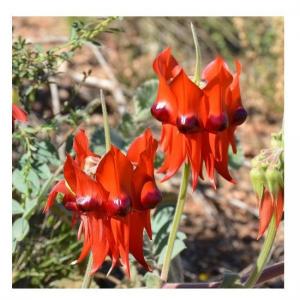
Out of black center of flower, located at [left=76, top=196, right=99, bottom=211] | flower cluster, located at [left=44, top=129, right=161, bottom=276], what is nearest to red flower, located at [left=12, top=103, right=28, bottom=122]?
flower cluster, located at [left=44, top=129, right=161, bottom=276]

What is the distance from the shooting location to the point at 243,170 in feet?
8.77

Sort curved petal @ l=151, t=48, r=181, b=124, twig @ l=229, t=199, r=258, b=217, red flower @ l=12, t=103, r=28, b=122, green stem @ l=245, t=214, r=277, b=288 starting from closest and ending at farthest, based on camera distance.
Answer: curved petal @ l=151, t=48, r=181, b=124 → green stem @ l=245, t=214, r=277, b=288 → red flower @ l=12, t=103, r=28, b=122 → twig @ l=229, t=199, r=258, b=217

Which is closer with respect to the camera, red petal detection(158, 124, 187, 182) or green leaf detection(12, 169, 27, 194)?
red petal detection(158, 124, 187, 182)

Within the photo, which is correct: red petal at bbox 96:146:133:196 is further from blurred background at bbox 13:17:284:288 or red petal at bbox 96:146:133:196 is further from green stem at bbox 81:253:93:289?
→ blurred background at bbox 13:17:284:288

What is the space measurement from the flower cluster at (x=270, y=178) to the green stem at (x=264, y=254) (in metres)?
0.02

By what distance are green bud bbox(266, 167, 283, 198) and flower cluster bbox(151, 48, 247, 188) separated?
0.08 m

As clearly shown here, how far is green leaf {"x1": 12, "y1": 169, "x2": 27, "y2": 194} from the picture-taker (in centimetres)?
179

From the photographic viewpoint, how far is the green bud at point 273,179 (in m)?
1.52

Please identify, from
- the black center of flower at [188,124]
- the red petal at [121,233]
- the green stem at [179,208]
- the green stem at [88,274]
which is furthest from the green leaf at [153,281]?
the black center of flower at [188,124]

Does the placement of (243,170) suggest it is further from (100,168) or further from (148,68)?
(100,168)

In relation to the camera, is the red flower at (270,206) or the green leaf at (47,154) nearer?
the red flower at (270,206)

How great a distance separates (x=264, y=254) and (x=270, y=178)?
17cm

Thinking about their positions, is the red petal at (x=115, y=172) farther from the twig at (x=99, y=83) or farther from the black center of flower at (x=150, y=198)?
the twig at (x=99, y=83)
